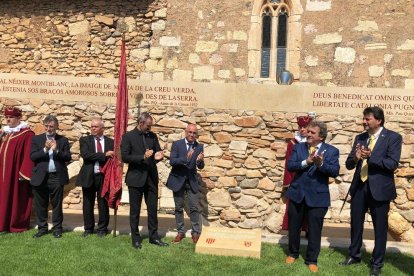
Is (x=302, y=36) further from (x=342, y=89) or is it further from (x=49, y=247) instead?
(x=49, y=247)

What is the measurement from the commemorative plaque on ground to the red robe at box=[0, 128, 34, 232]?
2.83 meters

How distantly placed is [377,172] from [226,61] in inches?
240

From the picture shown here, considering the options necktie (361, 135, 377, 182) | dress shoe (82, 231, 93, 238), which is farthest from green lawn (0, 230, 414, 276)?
necktie (361, 135, 377, 182)

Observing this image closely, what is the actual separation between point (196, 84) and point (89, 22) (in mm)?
3777

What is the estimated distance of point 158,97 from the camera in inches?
343

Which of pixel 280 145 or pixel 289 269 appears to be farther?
pixel 280 145

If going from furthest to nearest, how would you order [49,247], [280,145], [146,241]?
[280,145], [146,241], [49,247]

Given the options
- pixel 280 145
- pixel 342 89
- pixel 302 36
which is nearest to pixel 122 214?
pixel 280 145

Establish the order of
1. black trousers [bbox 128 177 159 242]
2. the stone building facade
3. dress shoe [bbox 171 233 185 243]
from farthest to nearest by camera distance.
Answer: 1. the stone building facade
2. dress shoe [bbox 171 233 185 243]
3. black trousers [bbox 128 177 159 242]

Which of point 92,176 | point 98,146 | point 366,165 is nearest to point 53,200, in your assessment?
point 92,176

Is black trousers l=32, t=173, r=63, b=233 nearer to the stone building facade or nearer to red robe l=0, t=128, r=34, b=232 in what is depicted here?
red robe l=0, t=128, r=34, b=232

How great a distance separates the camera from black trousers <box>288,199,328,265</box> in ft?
15.8

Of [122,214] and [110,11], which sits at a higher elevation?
[110,11]

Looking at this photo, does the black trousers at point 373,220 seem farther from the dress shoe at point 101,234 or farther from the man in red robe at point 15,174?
the man in red robe at point 15,174
